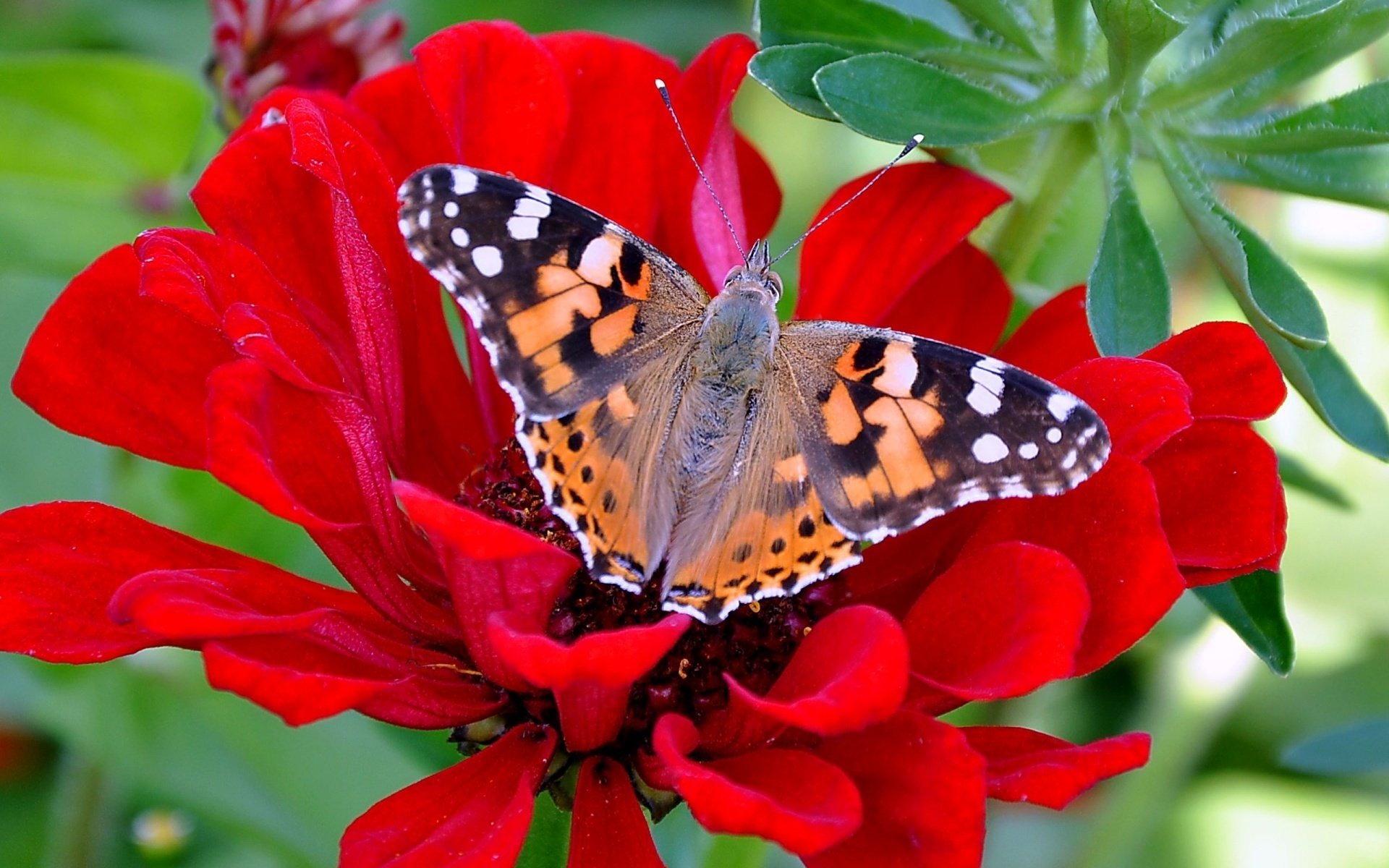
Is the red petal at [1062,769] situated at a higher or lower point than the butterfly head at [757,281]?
lower

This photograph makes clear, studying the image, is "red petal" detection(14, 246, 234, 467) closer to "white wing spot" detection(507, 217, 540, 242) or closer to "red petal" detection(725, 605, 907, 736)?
"white wing spot" detection(507, 217, 540, 242)

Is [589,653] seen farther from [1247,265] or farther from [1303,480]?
[1303,480]

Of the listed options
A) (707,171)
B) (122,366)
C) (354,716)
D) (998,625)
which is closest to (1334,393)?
(998,625)

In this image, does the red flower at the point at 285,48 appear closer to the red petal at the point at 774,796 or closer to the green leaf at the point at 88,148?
the green leaf at the point at 88,148

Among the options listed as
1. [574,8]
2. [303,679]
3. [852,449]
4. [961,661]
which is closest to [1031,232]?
[852,449]

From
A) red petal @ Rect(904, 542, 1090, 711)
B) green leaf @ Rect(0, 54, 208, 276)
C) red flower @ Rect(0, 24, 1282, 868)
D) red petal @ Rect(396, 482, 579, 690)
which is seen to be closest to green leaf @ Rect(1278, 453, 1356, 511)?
red flower @ Rect(0, 24, 1282, 868)

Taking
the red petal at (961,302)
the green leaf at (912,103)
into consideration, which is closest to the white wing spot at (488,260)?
the green leaf at (912,103)
